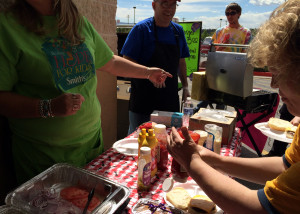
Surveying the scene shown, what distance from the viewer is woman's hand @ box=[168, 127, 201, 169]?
3.33 feet

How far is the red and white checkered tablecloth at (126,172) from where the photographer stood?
1.17 metres

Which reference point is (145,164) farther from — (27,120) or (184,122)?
(184,122)

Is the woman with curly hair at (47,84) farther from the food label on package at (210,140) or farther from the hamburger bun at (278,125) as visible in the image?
the hamburger bun at (278,125)

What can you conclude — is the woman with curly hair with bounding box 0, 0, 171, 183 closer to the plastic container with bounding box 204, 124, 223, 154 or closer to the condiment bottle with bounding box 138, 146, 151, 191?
the condiment bottle with bounding box 138, 146, 151, 191

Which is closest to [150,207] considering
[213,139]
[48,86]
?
[213,139]

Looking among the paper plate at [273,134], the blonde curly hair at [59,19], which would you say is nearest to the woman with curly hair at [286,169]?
the blonde curly hair at [59,19]

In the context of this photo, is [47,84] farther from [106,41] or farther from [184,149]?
[106,41]

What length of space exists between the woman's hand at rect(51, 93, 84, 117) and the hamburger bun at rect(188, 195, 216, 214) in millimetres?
744

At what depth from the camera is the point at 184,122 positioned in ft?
7.29

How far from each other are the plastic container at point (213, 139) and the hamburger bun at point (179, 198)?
472 mm

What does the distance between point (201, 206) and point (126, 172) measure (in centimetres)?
50

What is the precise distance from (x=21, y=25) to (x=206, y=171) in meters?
1.16

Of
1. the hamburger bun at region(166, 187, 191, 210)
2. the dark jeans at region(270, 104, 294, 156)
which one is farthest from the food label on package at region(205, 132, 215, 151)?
the dark jeans at region(270, 104, 294, 156)

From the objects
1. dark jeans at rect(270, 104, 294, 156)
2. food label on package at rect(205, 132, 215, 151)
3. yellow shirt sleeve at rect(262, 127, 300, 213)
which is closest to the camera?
yellow shirt sleeve at rect(262, 127, 300, 213)
